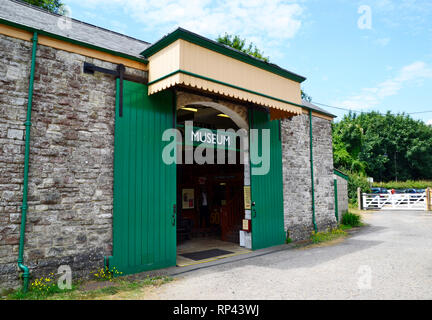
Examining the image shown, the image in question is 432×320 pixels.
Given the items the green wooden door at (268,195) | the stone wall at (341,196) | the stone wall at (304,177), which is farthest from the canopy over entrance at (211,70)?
the stone wall at (341,196)

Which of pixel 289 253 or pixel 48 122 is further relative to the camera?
pixel 289 253

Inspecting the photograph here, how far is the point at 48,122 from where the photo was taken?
507 cm

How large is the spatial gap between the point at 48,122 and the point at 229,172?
→ 7.44m

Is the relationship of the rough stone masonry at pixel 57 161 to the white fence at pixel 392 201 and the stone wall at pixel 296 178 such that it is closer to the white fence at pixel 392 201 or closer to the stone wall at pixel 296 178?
the stone wall at pixel 296 178

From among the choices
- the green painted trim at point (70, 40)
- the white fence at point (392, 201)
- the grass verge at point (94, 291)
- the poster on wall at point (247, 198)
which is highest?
the green painted trim at point (70, 40)

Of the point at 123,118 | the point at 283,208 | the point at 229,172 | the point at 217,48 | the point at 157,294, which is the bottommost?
the point at 157,294

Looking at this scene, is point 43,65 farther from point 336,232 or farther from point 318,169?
point 336,232

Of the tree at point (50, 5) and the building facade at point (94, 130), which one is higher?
the tree at point (50, 5)

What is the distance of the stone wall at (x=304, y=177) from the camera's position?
9406 mm

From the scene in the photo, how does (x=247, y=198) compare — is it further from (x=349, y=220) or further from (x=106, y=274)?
(x=349, y=220)

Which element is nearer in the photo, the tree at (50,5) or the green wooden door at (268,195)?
the green wooden door at (268,195)

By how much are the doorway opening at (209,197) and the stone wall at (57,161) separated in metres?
3.88

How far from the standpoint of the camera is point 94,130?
5.60 m
